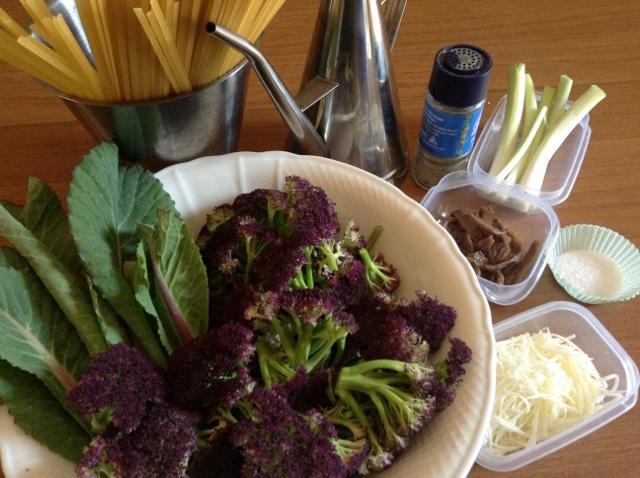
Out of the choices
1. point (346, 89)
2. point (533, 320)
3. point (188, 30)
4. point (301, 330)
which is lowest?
point (533, 320)

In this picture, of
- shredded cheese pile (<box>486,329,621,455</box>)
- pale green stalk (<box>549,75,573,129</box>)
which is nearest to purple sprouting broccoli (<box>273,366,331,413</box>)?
shredded cheese pile (<box>486,329,621,455</box>)

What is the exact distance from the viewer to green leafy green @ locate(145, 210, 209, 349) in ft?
1.92

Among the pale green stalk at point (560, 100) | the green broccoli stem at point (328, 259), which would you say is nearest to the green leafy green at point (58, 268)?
the green broccoli stem at point (328, 259)

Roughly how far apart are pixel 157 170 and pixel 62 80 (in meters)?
0.17

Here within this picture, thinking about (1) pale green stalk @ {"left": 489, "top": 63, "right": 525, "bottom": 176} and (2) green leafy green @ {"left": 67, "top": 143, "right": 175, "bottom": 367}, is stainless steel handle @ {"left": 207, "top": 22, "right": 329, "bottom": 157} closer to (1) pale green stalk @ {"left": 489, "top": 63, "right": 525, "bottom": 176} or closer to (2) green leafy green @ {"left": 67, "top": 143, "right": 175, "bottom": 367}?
(2) green leafy green @ {"left": 67, "top": 143, "right": 175, "bottom": 367}

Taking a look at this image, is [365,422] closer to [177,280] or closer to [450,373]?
[450,373]

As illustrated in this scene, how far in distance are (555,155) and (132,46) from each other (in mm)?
637

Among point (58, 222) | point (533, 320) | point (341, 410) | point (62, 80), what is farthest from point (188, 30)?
point (533, 320)

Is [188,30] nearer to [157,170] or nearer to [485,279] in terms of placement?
[157,170]

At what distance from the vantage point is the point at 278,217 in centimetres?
66

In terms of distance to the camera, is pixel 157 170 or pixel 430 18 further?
pixel 430 18

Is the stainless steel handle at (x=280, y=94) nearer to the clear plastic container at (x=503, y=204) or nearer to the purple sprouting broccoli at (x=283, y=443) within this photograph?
the clear plastic container at (x=503, y=204)

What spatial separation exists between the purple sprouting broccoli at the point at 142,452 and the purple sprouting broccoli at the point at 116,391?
0.4 inches

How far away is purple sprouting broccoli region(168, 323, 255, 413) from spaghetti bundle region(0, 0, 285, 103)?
0.95 feet
